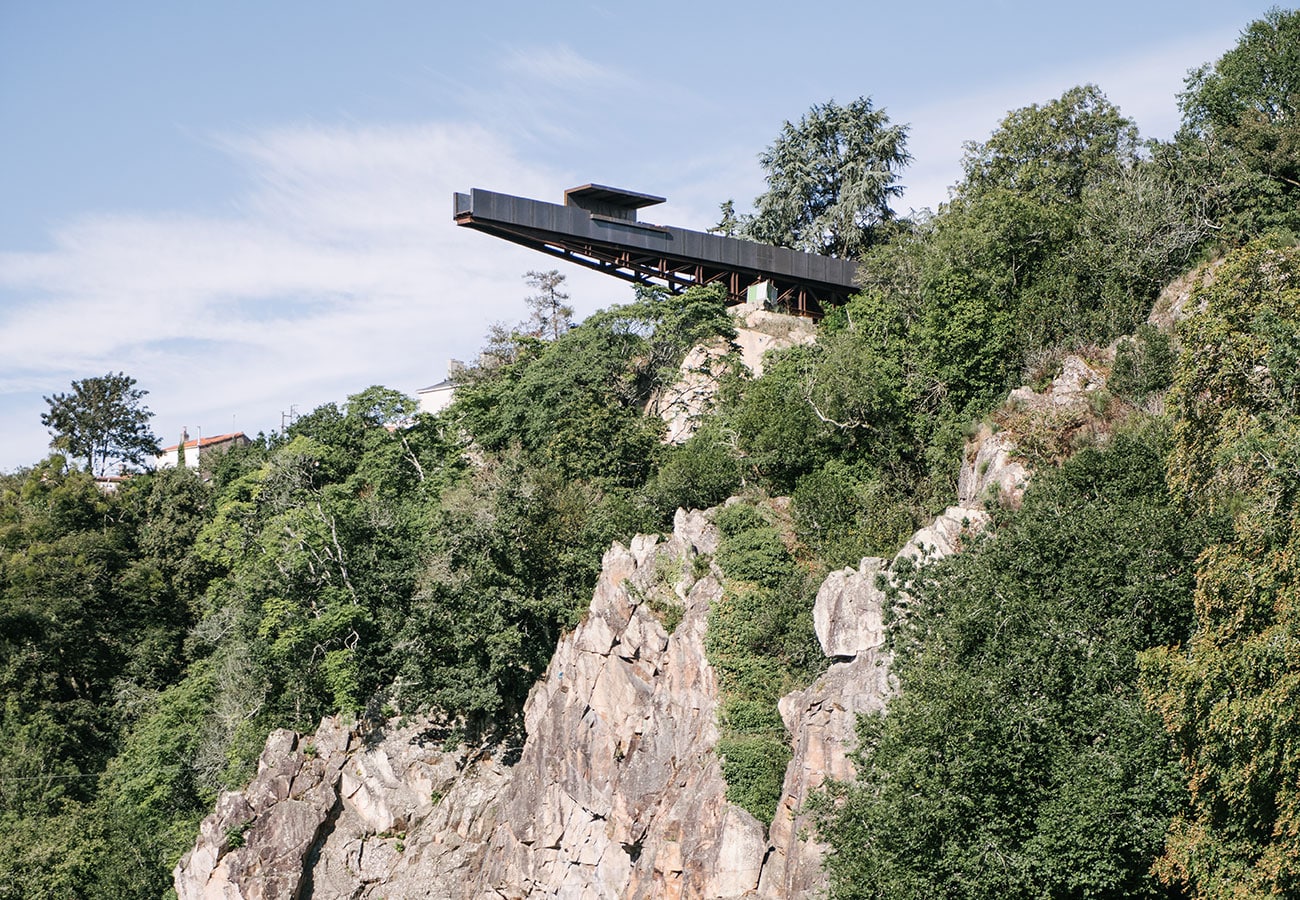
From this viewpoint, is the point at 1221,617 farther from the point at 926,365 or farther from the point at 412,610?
the point at 412,610

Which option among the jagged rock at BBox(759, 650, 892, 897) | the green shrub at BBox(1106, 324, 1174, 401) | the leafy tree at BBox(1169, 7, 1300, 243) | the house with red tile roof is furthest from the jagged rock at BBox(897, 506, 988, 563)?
the house with red tile roof

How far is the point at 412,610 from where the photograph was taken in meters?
42.6

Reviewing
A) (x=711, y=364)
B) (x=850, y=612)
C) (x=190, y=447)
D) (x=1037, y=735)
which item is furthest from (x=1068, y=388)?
(x=190, y=447)

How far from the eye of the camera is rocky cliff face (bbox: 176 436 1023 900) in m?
31.2

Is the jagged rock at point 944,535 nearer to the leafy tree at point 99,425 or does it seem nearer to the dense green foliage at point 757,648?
the dense green foliage at point 757,648

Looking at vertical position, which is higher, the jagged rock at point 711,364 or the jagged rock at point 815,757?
the jagged rock at point 711,364

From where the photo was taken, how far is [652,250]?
54969 millimetres

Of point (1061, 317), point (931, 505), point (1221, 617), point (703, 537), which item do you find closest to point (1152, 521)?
point (1221, 617)

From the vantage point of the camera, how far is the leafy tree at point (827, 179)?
188 ft

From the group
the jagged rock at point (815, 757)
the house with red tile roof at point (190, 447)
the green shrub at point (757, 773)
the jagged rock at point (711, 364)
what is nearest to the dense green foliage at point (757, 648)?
the green shrub at point (757, 773)

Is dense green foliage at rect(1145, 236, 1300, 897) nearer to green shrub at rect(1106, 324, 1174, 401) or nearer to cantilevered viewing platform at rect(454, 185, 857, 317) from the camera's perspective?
green shrub at rect(1106, 324, 1174, 401)

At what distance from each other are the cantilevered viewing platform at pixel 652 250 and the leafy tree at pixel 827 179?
2.85 meters

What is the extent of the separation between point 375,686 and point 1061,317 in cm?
2309

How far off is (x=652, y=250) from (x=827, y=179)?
870 centimetres
